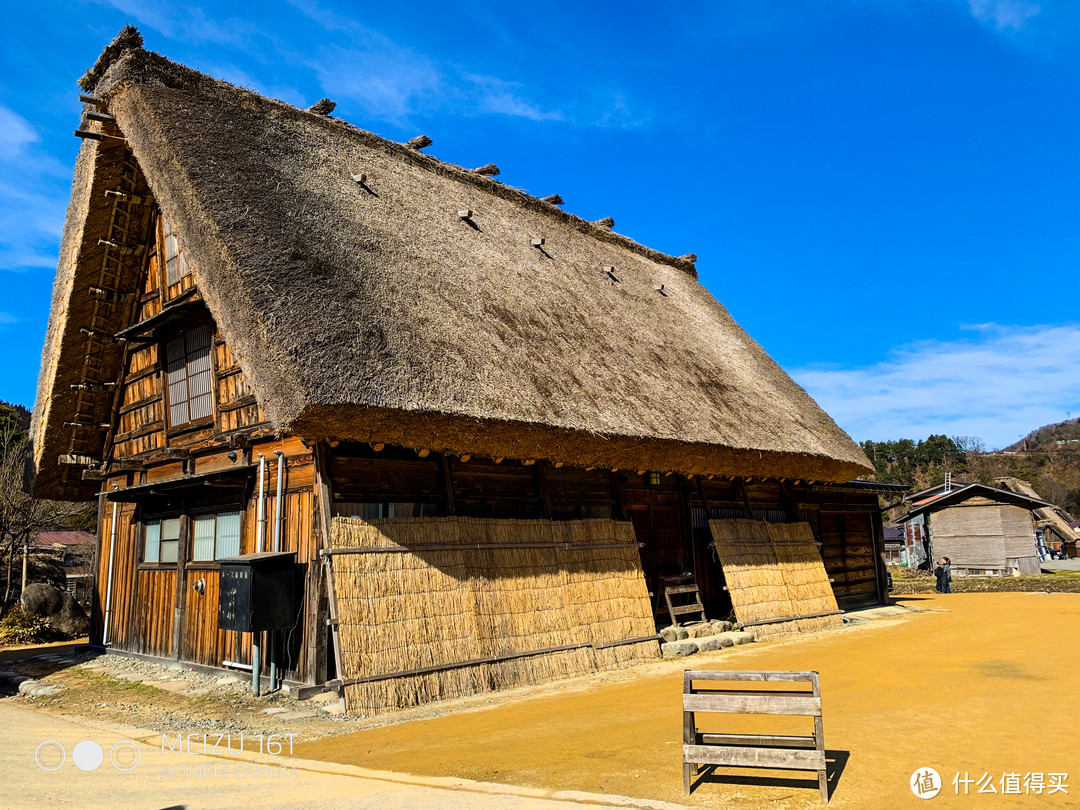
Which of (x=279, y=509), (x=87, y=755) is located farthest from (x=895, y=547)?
(x=87, y=755)

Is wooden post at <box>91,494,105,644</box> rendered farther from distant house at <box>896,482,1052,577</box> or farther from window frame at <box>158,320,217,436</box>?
distant house at <box>896,482,1052,577</box>

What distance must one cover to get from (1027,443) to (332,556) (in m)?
124

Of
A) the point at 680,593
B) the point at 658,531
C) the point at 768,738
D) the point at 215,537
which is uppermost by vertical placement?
the point at 215,537

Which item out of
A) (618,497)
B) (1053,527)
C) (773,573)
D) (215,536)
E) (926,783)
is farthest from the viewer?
(1053,527)

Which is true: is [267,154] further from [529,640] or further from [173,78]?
[529,640]

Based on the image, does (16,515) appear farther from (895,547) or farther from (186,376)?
(895,547)

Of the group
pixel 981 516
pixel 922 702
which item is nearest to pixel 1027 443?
pixel 981 516

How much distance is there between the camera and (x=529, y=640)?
8898 millimetres

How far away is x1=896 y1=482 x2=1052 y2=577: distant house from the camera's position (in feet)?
103

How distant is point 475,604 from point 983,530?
31.4 metres

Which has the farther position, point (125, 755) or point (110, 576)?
point (110, 576)

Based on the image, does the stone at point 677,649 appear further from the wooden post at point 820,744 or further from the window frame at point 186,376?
the window frame at point 186,376

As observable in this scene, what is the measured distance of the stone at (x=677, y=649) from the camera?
10566 millimetres

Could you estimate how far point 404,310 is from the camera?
911cm
